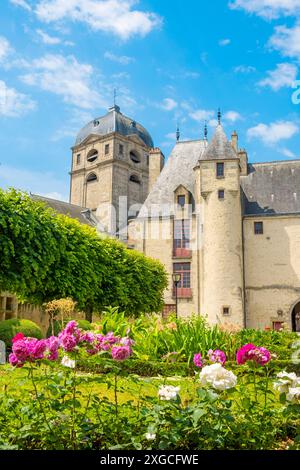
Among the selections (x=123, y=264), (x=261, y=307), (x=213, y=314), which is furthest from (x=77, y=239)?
(x=261, y=307)

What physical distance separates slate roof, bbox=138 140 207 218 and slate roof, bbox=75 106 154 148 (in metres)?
18.7

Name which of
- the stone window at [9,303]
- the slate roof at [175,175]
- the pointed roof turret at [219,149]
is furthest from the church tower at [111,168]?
the stone window at [9,303]

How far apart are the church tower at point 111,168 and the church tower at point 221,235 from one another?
1984cm

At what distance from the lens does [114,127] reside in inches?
2111

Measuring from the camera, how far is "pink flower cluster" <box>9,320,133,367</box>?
3904mm

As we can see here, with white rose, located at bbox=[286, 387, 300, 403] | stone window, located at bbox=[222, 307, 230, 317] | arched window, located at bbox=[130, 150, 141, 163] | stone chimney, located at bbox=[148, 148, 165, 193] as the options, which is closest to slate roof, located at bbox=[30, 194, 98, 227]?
stone chimney, located at bbox=[148, 148, 165, 193]

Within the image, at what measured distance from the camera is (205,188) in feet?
99.7

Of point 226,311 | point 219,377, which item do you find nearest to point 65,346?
point 219,377

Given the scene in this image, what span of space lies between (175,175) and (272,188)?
7.24 metres

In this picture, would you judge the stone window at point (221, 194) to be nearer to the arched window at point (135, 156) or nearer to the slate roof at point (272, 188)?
the slate roof at point (272, 188)

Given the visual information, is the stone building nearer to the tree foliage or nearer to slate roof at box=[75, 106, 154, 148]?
the tree foliage

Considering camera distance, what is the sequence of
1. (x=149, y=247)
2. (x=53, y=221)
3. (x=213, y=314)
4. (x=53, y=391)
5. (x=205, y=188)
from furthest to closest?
(x=149, y=247), (x=205, y=188), (x=213, y=314), (x=53, y=221), (x=53, y=391)
